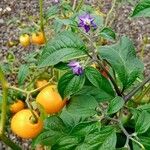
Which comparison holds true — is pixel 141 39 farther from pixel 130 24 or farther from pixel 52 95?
pixel 52 95

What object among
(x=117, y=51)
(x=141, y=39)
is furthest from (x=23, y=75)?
(x=141, y=39)

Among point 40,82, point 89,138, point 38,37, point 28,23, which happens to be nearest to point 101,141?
point 89,138

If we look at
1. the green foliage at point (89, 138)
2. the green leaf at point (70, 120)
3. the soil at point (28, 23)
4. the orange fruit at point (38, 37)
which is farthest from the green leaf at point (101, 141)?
the soil at point (28, 23)

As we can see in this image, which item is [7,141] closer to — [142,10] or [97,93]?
[97,93]

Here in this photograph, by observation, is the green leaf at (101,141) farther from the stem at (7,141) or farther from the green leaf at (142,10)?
the stem at (7,141)

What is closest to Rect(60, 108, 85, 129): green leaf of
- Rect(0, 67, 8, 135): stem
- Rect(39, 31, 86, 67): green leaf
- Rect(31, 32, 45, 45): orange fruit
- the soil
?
Rect(0, 67, 8, 135): stem
